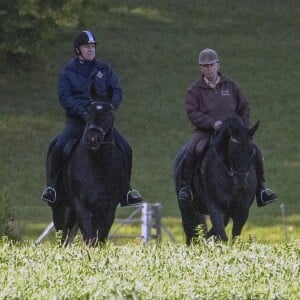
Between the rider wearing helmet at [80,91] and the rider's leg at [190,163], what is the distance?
0.91 meters

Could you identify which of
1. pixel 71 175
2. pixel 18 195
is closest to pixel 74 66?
pixel 71 175

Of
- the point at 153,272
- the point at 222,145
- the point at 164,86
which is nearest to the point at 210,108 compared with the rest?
the point at 222,145

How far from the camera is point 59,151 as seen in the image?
57.6ft

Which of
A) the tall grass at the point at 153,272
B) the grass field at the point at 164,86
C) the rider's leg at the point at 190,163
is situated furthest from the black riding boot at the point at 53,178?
the grass field at the point at 164,86

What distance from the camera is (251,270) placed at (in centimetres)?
1172

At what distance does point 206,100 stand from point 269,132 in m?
33.8

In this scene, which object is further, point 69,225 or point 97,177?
point 69,225

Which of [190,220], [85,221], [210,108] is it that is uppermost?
[210,108]

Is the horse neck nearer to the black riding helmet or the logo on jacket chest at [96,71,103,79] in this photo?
the logo on jacket chest at [96,71,103,79]

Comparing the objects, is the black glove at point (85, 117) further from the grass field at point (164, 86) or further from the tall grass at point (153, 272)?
the grass field at point (164, 86)

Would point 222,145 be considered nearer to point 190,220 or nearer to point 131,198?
point 131,198

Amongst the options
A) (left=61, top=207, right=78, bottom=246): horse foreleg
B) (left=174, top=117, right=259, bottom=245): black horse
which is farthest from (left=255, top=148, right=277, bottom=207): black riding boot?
(left=61, top=207, right=78, bottom=246): horse foreleg

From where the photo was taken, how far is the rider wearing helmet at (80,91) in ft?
57.0

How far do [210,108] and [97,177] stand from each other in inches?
72.9
